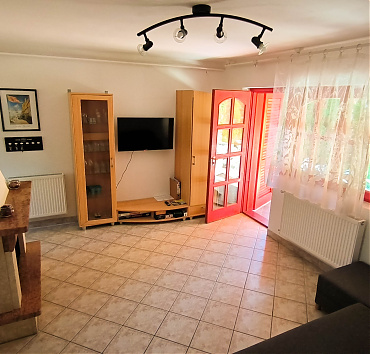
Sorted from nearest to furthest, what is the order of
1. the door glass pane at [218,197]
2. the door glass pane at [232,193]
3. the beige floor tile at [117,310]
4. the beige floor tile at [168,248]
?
the beige floor tile at [117,310]
the beige floor tile at [168,248]
the door glass pane at [218,197]
the door glass pane at [232,193]

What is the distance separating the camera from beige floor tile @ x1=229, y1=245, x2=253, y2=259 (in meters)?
3.23

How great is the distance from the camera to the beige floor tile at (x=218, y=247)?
3322mm

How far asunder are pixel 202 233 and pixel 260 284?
118cm

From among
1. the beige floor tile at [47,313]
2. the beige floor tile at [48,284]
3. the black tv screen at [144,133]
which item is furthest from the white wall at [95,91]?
the beige floor tile at [47,313]

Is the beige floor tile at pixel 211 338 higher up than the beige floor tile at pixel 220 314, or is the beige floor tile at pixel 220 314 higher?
the beige floor tile at pixel 220 314

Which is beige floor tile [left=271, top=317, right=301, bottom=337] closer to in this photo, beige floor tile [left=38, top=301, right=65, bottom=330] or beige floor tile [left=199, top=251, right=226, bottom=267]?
beige floor tile [left=199, top=251, right=226, bottom=267]

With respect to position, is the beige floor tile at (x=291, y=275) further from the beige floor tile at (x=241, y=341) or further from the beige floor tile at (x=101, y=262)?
the beige floor tile at (x=101, y=262)

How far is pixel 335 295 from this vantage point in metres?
2.20

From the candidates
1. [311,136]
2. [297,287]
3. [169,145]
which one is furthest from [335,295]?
[169,145]

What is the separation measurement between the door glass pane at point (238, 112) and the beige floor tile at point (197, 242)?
167 centimetres

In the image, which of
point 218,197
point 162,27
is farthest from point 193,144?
Answer: point 162,27

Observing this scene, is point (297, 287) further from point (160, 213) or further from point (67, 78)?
point (67, 78)

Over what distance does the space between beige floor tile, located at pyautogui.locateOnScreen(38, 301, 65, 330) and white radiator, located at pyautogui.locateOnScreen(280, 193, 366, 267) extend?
2.48 metres

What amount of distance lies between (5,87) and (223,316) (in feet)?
11.3
